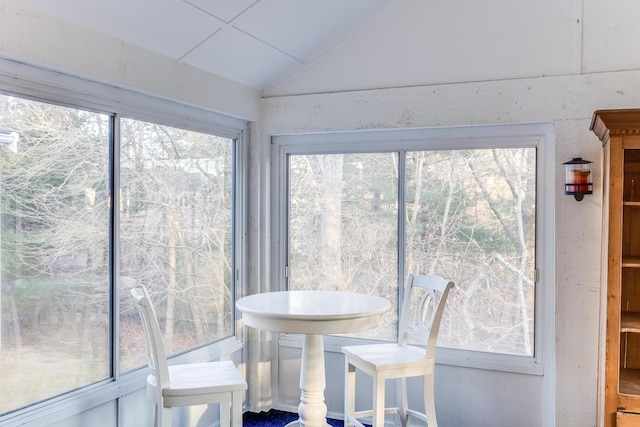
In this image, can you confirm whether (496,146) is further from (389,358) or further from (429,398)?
(429,398)

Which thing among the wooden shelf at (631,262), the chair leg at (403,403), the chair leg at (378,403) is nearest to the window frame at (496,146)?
the chair leg at (403,403)

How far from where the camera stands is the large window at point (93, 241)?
88.1 inches

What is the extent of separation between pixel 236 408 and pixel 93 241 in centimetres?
106

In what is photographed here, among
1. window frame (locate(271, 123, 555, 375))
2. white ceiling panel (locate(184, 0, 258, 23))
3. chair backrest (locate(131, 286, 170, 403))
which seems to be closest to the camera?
chair backrest (locate(131, 286, 170, 403))

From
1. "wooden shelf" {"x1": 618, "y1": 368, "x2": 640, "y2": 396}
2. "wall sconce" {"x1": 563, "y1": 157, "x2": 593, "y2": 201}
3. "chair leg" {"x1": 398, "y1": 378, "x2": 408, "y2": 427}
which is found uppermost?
"wall sconce" {"x1": 563, "y1": 157, "x2": 593, "y2": 201}

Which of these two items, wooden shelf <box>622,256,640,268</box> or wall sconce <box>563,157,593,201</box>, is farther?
wall sconce <box>563,157,593,201</box>

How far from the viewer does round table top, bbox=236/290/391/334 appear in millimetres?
2516

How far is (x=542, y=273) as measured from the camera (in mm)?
3150

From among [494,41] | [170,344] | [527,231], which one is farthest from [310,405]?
[494,41]

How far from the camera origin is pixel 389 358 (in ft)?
9.57

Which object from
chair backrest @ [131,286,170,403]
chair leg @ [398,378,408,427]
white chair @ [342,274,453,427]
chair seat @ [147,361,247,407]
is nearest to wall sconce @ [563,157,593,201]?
white chair @ [342,274,453,427]

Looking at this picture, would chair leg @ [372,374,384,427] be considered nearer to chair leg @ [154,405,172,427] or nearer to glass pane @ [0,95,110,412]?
chair leg @ [154,405,172,427]

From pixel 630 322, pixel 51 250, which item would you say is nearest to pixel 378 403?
pixel 630 322

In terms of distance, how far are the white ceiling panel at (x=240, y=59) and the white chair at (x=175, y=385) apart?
52.7 inches
